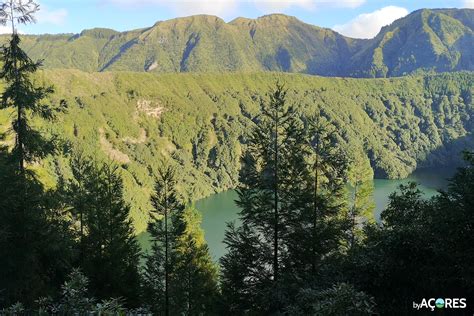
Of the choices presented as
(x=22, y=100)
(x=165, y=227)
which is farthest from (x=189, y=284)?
(x=22, y=100)

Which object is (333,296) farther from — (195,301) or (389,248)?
(195,301)

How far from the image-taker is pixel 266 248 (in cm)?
2052

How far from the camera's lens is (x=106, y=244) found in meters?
27.8

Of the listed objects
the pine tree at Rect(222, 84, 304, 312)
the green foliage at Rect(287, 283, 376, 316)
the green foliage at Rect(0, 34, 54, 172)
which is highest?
the green foliage at Rect(0, 34, 54, 172)

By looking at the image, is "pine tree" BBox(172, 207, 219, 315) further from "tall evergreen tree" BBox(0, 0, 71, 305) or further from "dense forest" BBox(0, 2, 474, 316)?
"tall evergreen tree" BBox(0, 0, 71, 305)

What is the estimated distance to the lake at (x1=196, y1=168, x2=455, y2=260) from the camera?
304 ft

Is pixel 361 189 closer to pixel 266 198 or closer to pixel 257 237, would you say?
pixel 257 237

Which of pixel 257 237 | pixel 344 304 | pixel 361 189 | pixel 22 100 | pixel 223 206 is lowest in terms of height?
pixel 344 304

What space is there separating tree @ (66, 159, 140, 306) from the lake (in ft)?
154

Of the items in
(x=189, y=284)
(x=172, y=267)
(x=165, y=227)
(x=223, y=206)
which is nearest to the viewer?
(x=165, y=227)

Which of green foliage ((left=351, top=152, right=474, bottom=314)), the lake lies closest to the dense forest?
green foliage ((left=351, top=152, right=474, bottom=314))

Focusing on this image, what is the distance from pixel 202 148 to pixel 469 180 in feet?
Answer: 599

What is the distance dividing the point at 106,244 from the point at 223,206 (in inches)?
4614

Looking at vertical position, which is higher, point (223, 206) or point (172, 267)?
point (223, 206)
